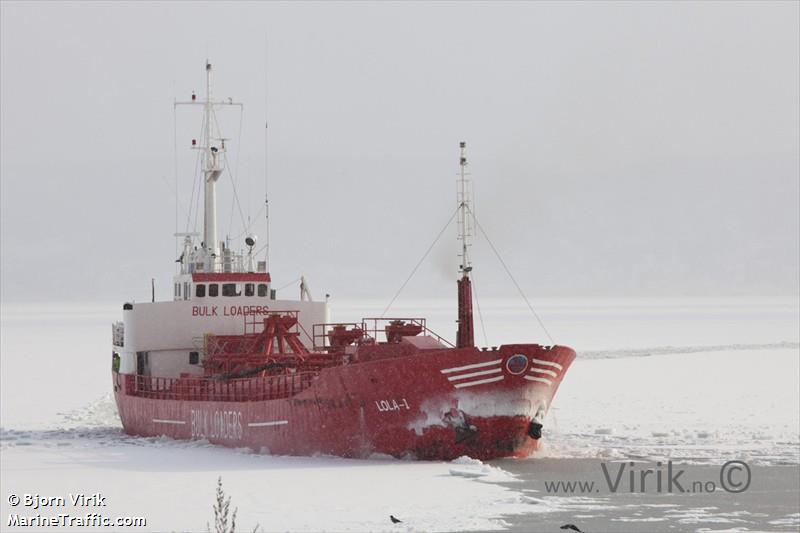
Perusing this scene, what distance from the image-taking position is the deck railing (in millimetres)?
34344

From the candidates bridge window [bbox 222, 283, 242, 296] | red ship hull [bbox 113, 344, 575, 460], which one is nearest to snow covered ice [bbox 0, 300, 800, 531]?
red ship hull [bbox 113, 344, 575, 460]

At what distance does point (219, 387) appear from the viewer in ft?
121

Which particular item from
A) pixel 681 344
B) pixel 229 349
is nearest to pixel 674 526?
pixel 229 349

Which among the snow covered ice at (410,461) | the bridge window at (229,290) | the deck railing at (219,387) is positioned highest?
the bridge window at (229,290)

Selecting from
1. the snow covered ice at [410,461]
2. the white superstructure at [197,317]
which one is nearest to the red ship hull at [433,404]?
the snow covered ice at [410,461]

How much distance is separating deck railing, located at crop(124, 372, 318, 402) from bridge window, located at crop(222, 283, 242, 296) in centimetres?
307

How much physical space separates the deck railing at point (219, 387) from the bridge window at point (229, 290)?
121 inches

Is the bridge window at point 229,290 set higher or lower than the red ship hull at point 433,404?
higher

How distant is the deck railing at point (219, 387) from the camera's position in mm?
34344

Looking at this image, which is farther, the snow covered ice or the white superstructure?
the white superstructure

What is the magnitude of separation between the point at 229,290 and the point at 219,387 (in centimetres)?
527

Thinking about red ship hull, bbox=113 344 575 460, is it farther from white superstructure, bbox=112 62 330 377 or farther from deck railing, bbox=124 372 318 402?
white superstructure, bbox=112 62 330 377

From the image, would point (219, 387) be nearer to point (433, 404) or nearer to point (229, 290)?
point (229, 290)

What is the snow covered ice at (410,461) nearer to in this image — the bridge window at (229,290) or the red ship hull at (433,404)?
the red ship hull at (433,404)
